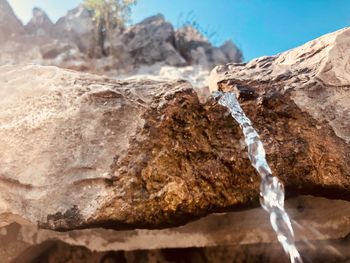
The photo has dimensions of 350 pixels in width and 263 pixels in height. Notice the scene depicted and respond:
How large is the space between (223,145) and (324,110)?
607 mm

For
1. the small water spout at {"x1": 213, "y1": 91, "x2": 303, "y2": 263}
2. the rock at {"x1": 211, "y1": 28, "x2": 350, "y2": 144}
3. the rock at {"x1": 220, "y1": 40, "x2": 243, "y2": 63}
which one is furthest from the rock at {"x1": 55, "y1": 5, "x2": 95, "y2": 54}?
the small water spout at {"x1": 213, "y1": 91, "x2": 303, "y2": 263}

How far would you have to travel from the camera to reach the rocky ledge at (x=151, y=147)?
1896mm

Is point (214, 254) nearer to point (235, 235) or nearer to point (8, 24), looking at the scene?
point (235, 235)

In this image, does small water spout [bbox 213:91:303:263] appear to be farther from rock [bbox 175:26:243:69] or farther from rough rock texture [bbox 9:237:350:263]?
rock [bbox 175:26:243:69]

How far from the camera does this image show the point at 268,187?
2.04 metres

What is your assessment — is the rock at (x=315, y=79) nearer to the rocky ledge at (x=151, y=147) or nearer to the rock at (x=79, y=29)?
the rocky ledge at (x=151, y=147)

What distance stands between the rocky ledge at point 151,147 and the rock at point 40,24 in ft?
32.1

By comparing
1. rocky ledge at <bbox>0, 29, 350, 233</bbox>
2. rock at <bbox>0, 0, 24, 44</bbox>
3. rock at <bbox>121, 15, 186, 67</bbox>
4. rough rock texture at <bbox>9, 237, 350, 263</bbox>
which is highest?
rock at <bbox>0, 0, 24, 44</bbox>

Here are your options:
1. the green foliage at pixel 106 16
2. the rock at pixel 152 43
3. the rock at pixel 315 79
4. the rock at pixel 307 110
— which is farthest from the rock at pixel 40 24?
the rock at pixel 307 110

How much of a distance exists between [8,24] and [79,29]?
1.97 m

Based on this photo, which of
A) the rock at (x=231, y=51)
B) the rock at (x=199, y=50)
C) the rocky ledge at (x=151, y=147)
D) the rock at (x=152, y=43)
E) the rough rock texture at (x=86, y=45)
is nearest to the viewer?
the rocky ledge at (x=151, y=147)

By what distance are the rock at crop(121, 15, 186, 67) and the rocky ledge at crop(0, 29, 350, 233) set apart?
8.35 metres

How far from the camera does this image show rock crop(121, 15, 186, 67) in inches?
417

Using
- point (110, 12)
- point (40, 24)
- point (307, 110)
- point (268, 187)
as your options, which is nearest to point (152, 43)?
point (110, 12)
